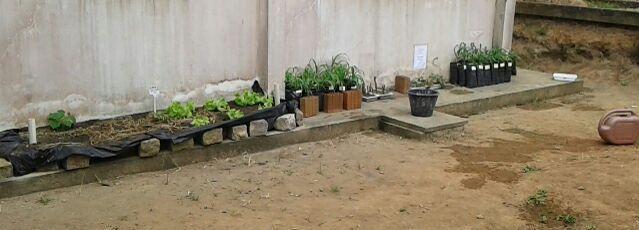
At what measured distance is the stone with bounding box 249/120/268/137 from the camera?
713 cm

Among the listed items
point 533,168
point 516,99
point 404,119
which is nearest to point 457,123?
point 404,119

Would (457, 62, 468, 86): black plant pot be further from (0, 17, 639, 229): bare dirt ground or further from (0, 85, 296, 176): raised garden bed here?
(0, 85, 296, 176): raised garden bed

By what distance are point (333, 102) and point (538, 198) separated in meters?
3.20

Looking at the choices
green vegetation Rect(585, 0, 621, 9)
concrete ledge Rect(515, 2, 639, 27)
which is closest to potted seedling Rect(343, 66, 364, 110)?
concrete ledge Rect(515, 2, 639, 27)

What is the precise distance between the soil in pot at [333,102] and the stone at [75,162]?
10.4ft

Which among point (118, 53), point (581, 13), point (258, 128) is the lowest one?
point (258, 128)

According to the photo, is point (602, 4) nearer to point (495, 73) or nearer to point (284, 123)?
point (495, 73)

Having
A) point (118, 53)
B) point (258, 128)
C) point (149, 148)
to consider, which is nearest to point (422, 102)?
point (258, 128)

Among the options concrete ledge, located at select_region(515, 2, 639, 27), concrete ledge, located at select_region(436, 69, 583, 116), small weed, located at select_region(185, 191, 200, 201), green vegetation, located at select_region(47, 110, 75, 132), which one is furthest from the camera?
concrete ledge, located at select_region(515, 2, 639, 27)

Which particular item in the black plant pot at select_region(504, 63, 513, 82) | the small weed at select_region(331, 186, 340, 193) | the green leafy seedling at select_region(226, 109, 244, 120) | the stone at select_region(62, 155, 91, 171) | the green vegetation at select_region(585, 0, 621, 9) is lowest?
the small weed at select_region(331, 186, 340, 193)

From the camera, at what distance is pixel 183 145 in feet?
21.7

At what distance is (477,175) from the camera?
6547mm

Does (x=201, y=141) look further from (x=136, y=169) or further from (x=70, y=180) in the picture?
(x=70, y=180)

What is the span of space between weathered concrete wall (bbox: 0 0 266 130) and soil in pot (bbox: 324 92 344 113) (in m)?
A: 0.92
